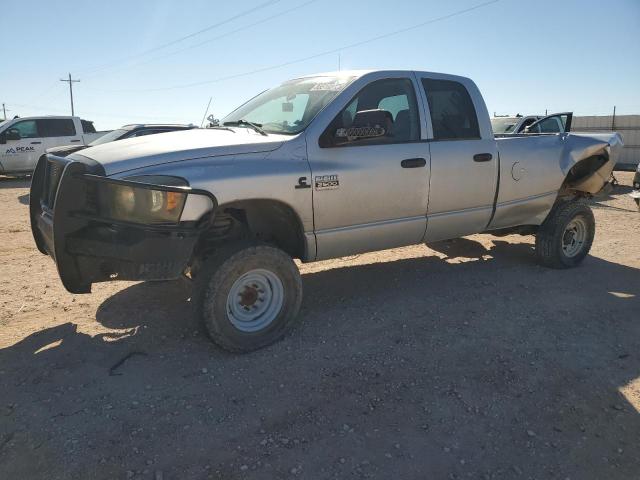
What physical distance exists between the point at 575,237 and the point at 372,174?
134 inches

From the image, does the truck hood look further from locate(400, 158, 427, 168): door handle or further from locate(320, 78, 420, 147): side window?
locate(400, 158, 427, 168): door handle

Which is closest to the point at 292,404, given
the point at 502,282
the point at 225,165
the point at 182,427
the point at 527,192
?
the point at 182,427

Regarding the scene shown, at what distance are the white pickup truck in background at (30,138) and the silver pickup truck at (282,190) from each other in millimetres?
14068

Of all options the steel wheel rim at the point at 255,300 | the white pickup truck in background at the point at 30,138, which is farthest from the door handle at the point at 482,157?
the white pickup truck in background at the point at 30,138

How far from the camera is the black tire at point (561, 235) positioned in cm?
577

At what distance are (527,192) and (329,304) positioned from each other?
8.29ft

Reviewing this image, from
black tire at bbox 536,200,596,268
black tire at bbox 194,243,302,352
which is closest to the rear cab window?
black tire at bbox 194,243,302,352

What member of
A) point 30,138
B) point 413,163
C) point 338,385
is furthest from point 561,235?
point 30,138

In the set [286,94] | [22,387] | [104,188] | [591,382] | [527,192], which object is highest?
[286,94]

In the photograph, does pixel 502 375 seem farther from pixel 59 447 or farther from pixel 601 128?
pixel 601 128

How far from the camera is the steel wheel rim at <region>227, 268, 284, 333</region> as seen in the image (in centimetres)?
375

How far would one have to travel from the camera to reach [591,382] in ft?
11.1

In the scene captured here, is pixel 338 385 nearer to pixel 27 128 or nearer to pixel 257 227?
pixel 257 227

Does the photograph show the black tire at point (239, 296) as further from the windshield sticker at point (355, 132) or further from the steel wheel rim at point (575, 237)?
the steel wheel rim at point (575, 237)
